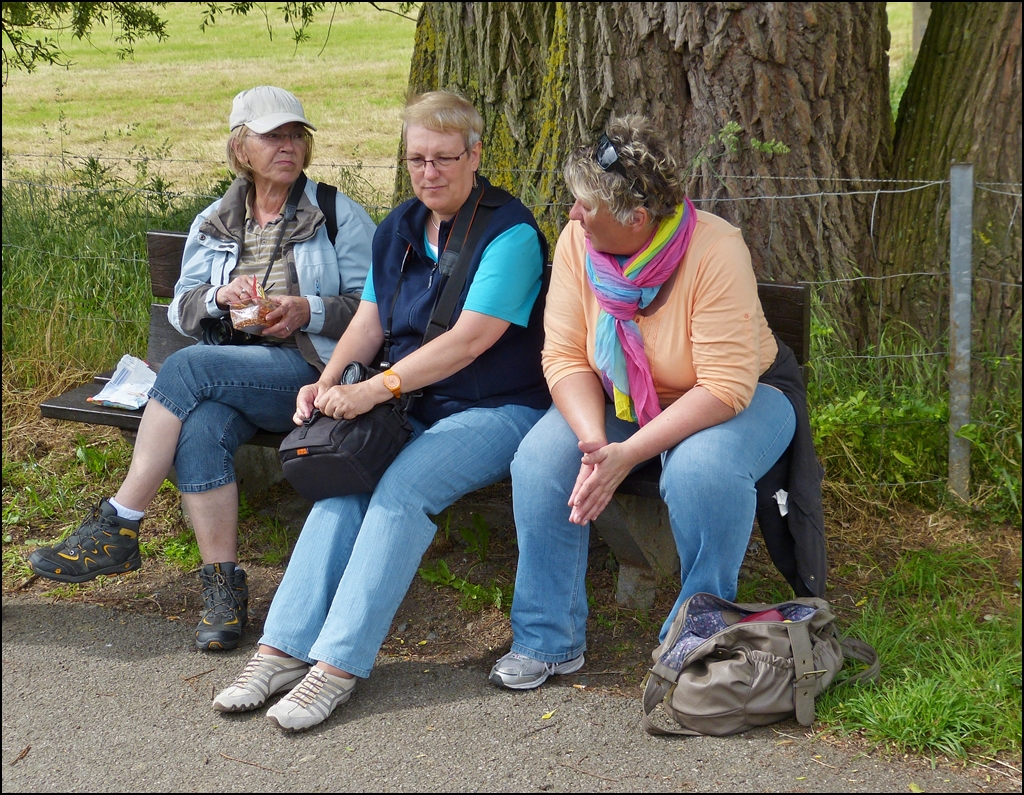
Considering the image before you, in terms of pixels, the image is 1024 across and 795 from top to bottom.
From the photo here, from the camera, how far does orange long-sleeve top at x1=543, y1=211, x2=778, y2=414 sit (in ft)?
8.81

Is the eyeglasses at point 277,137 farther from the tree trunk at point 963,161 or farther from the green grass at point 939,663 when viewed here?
the green grass at point 939,663

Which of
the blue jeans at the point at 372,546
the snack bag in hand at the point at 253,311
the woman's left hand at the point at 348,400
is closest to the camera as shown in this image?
the blue jeans at the point at 372,546

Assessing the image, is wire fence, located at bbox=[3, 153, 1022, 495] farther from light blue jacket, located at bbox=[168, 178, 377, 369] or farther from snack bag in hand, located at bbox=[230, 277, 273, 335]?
snack bag in hand, located at bbox=[230, 277, 273, 335]

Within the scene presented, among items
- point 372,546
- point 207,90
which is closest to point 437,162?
point 372,546

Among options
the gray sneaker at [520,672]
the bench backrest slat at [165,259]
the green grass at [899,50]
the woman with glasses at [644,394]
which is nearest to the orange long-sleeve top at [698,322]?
the woman with glasses at [644,394]

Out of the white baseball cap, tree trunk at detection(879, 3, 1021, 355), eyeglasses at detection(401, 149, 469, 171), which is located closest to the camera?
eyeglasses at detection(401, 149, 469, 171)

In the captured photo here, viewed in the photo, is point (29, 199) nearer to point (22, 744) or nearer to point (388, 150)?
point (22, 744)

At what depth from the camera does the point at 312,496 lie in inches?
116

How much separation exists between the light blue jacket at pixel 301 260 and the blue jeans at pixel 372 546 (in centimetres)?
68

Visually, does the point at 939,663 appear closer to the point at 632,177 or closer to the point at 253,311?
the point at 632,177

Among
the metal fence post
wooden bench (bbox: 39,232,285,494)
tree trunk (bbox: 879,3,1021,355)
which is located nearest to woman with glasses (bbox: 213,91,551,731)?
wooden bench (bbox: 39,232,285,494)

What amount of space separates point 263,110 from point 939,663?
2639 mm

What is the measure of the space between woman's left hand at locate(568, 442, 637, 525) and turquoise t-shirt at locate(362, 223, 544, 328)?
21.4 inches

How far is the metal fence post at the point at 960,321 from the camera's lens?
11.1ft
